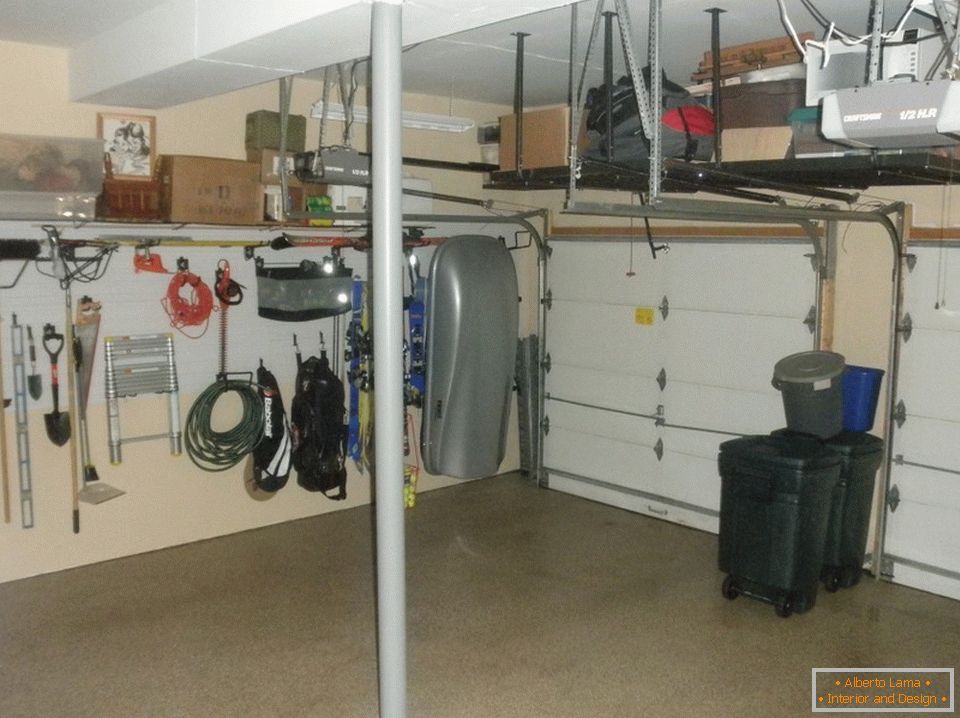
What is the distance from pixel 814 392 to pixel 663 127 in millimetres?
1899

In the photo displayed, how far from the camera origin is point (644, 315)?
6.38 meters

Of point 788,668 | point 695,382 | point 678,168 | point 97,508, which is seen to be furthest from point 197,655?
point 695,382

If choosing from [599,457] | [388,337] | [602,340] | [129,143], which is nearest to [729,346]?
[602,340]

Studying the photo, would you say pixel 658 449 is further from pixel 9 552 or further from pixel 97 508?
pixel 9 552

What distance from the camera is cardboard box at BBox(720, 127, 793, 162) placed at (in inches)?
147

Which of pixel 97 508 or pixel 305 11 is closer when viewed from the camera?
pixel 305 11

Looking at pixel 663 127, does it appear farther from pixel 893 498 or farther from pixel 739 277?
pixel 893 498

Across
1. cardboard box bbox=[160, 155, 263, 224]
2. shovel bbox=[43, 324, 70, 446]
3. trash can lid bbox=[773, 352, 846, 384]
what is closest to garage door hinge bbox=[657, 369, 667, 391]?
trash can lid bbox=[773, 352, 846, 384]

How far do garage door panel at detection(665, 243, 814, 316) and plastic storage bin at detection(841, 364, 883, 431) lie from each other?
2.03 feet

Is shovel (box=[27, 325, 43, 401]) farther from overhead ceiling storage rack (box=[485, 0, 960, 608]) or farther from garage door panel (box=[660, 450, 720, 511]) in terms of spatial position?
garage door panel (box=[660, 450, 720, 511])

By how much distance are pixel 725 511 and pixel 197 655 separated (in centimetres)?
285

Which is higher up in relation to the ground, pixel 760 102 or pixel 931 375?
pixel 760 102

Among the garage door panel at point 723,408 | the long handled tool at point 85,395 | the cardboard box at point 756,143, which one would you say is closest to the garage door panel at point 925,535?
the garage door panel at point 723,408

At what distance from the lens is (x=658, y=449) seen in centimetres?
637
